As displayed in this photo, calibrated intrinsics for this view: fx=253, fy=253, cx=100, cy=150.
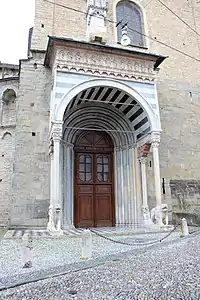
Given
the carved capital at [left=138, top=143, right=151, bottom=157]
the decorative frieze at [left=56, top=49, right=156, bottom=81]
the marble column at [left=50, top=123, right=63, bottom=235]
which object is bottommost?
the marble column at [left=50, top=123, right=63, bottom=235]

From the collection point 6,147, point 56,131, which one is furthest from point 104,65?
point 6,147

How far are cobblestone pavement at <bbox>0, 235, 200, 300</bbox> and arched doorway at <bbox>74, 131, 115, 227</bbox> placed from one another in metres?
5.67

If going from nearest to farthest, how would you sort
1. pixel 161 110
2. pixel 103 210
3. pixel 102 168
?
pixel 103 210, pixel 102 168, pixel 161 110

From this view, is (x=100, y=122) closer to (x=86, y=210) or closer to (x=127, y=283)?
(x=86, y=210)

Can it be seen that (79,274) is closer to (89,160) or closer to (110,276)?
(110,276)

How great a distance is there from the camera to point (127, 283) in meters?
2.74

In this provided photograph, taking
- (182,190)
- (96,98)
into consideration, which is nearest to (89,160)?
(96,98)

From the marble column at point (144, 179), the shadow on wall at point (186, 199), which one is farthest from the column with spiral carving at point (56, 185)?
the shadow on wall at point (186, 199)

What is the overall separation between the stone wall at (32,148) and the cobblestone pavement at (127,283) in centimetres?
515

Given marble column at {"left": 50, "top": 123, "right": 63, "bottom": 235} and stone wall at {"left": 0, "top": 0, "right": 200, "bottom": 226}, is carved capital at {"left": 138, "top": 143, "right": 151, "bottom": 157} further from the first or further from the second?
marble column at {"left": 50, "top": 123, "right": 63, "bottom": 235}

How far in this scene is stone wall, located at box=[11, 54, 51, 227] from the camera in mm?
8289

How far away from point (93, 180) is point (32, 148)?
2.65 metres

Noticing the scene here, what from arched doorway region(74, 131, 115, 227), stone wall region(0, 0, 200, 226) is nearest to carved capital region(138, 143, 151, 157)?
stone wall region(0, 0, 200, 226)

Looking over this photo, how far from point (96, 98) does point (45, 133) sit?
2264 millimetres
